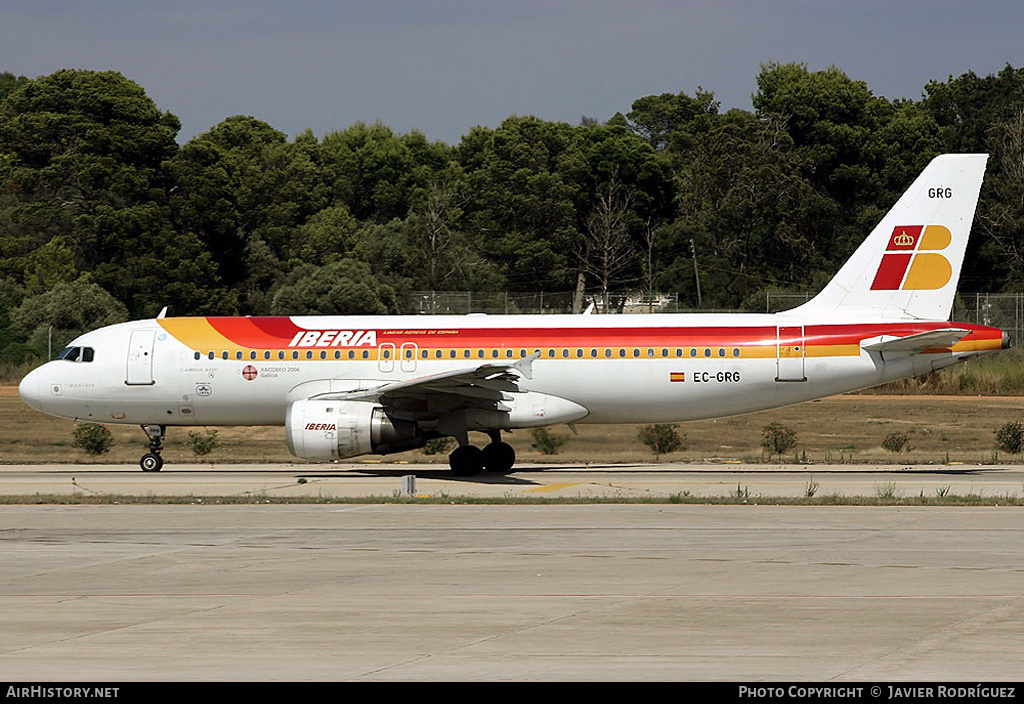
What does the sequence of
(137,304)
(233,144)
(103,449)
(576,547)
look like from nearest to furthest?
1. (576,547)
2. (103,449)
3. (137,304)
4. (233,144)

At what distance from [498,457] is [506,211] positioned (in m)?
54.9

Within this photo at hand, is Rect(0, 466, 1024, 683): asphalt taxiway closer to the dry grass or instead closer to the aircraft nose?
the aircraft nose

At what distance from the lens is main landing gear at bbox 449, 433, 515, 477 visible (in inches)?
1168

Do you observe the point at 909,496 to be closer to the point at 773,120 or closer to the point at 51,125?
the point at 773,120

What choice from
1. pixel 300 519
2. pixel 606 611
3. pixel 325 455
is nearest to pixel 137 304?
pixel 325 455

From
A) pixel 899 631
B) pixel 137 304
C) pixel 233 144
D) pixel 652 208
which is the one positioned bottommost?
pixel 899 631

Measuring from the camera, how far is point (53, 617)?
42.0ft

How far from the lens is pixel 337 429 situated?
28.2 m

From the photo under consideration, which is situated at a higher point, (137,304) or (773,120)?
(773,120)

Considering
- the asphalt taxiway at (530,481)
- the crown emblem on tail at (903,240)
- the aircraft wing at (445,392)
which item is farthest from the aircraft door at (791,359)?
the aircraft wing at (445,392)

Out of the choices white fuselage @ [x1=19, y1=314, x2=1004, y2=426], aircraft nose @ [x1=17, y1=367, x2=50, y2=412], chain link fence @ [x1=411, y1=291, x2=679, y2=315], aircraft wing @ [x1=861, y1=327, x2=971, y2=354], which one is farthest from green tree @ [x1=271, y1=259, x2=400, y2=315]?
aircraft wing @ [x1=861, y1=327, x2=971, y2=354]

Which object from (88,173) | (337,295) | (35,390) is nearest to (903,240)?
(35,390)

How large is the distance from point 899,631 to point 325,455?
59.2ft

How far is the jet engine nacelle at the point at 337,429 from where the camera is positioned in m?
28.2
